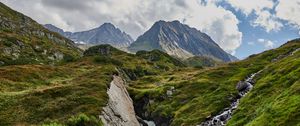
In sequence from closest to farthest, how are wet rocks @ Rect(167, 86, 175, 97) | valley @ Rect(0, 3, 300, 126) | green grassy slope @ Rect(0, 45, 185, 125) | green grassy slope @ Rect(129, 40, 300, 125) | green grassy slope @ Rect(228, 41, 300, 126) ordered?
green grassy slope @ Rect(228, 41, 300, 126) < valley @ Rect(0, 3, 300, 126) < green grassy slope @ Rect(0, 45, 185, 125) < green grassy slope @ Rect(129, 40, 300, 125) < wet rocks @ Rect(167, 86, 175, 97)

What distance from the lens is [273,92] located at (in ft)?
226

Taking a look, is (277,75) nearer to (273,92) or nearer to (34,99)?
(273,92)

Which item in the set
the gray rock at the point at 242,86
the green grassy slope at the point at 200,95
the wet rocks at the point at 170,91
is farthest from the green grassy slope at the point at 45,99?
the gray rock at the point at 242,86

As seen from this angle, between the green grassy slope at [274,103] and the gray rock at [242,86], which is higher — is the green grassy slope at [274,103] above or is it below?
below

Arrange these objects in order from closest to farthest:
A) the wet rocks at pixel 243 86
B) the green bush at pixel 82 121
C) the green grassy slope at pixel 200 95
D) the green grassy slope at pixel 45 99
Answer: the green bush at pixel 82 121 < the green grassy slope at pixel 45 99 < the green grassy slope at pixel 200 95 < the wet rocks at pixel 243 86

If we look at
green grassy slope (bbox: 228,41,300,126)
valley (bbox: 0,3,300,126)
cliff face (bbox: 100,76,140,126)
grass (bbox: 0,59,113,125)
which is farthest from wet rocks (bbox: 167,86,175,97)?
green grassy slope (bbox: 228,41,300,126)

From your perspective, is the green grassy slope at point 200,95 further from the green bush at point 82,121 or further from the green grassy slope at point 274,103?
the green bush at point 82,121

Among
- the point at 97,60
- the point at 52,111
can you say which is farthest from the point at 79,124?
the point at 97,60

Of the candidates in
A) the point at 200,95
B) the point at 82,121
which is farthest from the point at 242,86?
the point at 82,121

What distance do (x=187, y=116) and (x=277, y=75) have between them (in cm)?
2220

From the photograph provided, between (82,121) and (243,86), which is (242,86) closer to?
(243,86)

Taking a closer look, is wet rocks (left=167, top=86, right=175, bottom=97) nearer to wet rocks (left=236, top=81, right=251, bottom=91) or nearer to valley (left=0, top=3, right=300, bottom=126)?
valley (left=0, top=3, right=300, bottom=126)

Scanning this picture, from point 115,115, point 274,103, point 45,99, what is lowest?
point 274,103

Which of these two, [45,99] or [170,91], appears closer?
[45,99]
